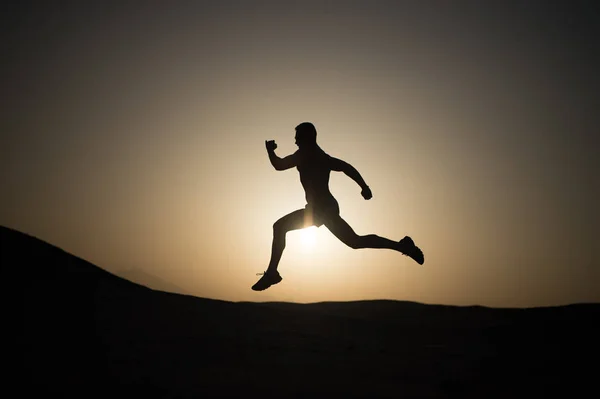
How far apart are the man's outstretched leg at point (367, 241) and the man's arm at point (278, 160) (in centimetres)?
95

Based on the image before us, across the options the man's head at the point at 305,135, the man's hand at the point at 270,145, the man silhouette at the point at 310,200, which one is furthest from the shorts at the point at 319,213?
the man's hand at the point at 270,145

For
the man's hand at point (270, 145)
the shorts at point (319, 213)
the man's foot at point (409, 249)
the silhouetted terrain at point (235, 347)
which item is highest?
the man's hand at point (270, 145)

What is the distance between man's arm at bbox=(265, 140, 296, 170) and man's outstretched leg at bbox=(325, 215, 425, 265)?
954 millimetres

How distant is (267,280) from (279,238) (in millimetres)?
609

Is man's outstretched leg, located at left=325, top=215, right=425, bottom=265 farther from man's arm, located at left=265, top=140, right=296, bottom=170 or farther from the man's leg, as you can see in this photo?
man's arm, located at left=265, top=140, right=296, bottom=170

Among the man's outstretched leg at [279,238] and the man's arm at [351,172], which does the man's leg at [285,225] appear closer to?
the man's outstretched leg at [279,238]

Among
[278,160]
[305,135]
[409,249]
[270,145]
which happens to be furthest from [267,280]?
[409,249]

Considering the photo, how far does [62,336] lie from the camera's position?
5.39 meters

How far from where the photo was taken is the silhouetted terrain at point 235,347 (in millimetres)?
4617

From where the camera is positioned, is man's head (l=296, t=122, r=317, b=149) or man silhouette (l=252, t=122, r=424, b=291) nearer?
man silhouette (l=252, t=122, r=424, b=291)

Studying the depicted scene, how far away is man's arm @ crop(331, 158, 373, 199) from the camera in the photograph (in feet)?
25.5

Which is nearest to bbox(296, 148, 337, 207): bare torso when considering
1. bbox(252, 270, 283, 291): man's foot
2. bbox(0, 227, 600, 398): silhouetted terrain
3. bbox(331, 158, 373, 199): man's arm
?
bbox(331, 158, 373, 199): man's arm

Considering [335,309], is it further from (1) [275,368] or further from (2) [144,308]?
(1) [275,368]

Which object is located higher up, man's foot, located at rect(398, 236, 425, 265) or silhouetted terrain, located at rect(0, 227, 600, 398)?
man's foot, located at rect(398, 236, 425, 265)
